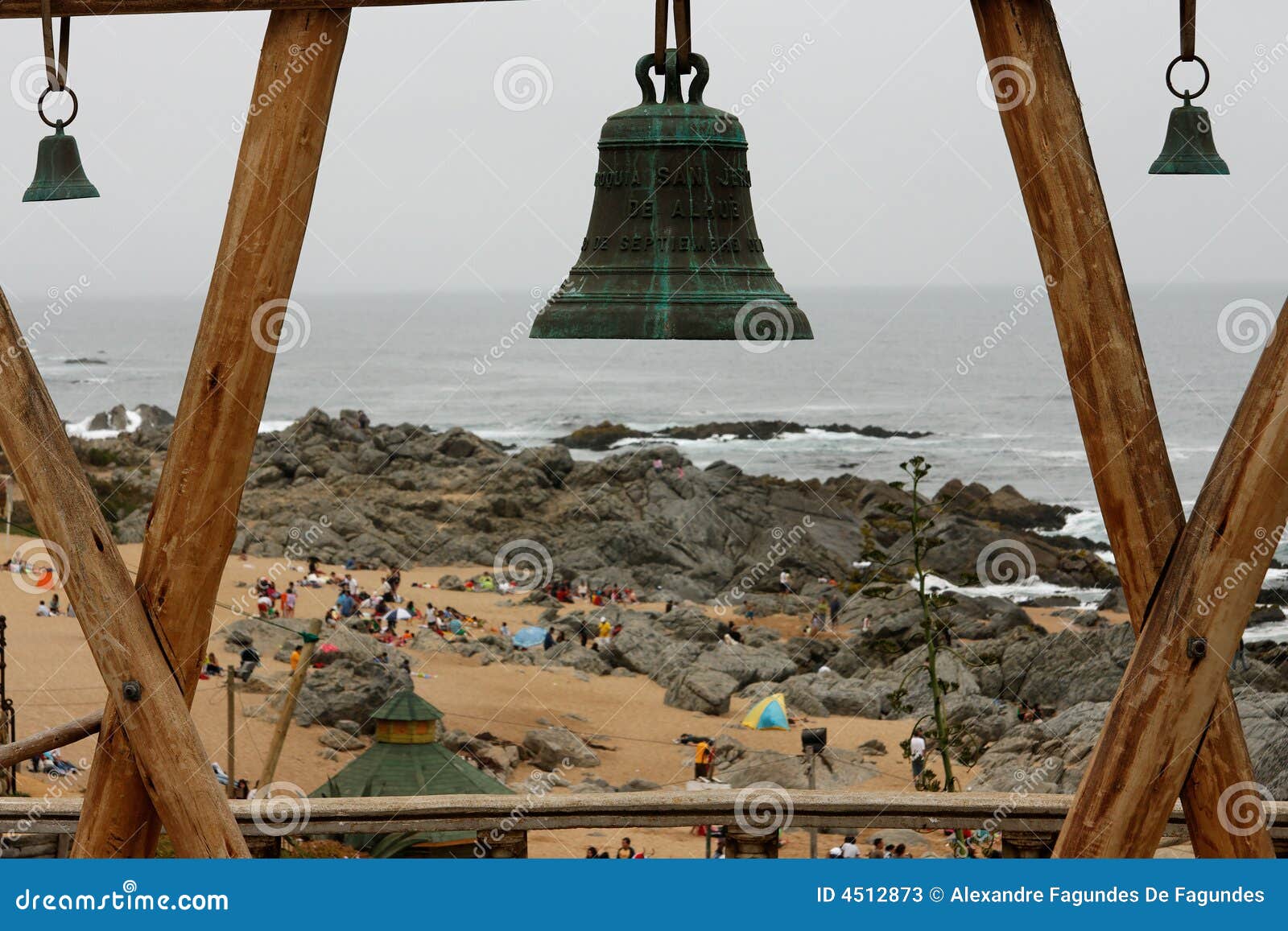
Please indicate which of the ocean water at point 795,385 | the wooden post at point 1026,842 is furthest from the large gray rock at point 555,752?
the ocean water at point 795,385

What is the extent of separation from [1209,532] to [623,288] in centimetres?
161

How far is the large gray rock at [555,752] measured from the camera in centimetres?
1656

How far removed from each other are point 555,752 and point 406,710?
6.08 m

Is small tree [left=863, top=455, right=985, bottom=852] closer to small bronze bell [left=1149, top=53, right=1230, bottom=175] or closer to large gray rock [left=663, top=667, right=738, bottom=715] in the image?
large gray rock [left=663, top=667, right=738, bottom=715]

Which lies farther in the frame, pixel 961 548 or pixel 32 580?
pixel 961 548

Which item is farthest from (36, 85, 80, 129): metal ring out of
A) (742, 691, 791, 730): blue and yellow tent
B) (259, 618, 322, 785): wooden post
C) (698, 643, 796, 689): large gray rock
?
(698, 643, 796, 689): large gray rock

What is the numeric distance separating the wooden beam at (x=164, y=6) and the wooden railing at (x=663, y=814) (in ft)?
7.40

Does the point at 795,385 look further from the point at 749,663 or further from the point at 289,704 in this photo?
the point at 289,704

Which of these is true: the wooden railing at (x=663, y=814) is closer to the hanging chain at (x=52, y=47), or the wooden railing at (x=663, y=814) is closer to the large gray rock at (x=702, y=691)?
the hanging chain at (x=52, y=47)

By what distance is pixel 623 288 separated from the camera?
4.02 meters

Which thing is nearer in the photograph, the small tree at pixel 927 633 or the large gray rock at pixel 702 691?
the small tree at pixel 927 633

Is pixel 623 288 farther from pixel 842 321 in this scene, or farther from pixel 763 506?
pixel 842 321

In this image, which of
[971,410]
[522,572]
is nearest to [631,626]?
[522,572]

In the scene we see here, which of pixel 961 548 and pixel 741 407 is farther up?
pixel 741 407
